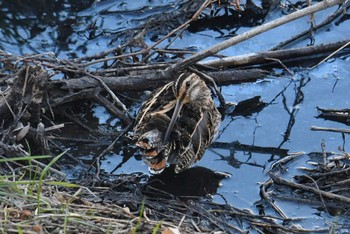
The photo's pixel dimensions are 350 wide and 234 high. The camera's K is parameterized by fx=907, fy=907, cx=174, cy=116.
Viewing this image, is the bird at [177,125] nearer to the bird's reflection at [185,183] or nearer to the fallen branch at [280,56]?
the bird's reflection at [185,183]

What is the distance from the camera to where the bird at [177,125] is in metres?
6.02

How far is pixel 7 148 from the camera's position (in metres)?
5.94

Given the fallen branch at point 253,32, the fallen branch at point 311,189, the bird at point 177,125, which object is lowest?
the fallen branch at point 311,189

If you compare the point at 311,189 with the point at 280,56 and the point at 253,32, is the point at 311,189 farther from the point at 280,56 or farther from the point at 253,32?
the point at 280,56

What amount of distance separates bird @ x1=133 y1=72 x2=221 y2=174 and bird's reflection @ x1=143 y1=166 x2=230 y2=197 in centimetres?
13

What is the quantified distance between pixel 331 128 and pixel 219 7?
7.25 feet

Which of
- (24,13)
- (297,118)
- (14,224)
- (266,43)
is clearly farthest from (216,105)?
(14,224)

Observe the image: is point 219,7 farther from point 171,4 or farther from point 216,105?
point 216,105

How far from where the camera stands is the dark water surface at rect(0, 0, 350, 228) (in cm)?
645

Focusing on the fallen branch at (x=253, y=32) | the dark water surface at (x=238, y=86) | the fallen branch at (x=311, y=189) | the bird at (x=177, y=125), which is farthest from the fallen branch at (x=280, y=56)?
the fallen branch at (x=311, y=189)

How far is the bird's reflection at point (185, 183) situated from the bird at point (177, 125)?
0.13m

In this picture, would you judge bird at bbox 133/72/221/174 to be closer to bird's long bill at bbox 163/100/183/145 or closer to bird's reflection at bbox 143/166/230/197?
bird's long bill at bbox 163/100/183/145

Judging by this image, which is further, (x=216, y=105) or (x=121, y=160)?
(x=216, y=105)

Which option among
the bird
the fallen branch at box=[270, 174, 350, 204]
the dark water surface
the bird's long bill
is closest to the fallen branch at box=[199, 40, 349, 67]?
the dark water surface
